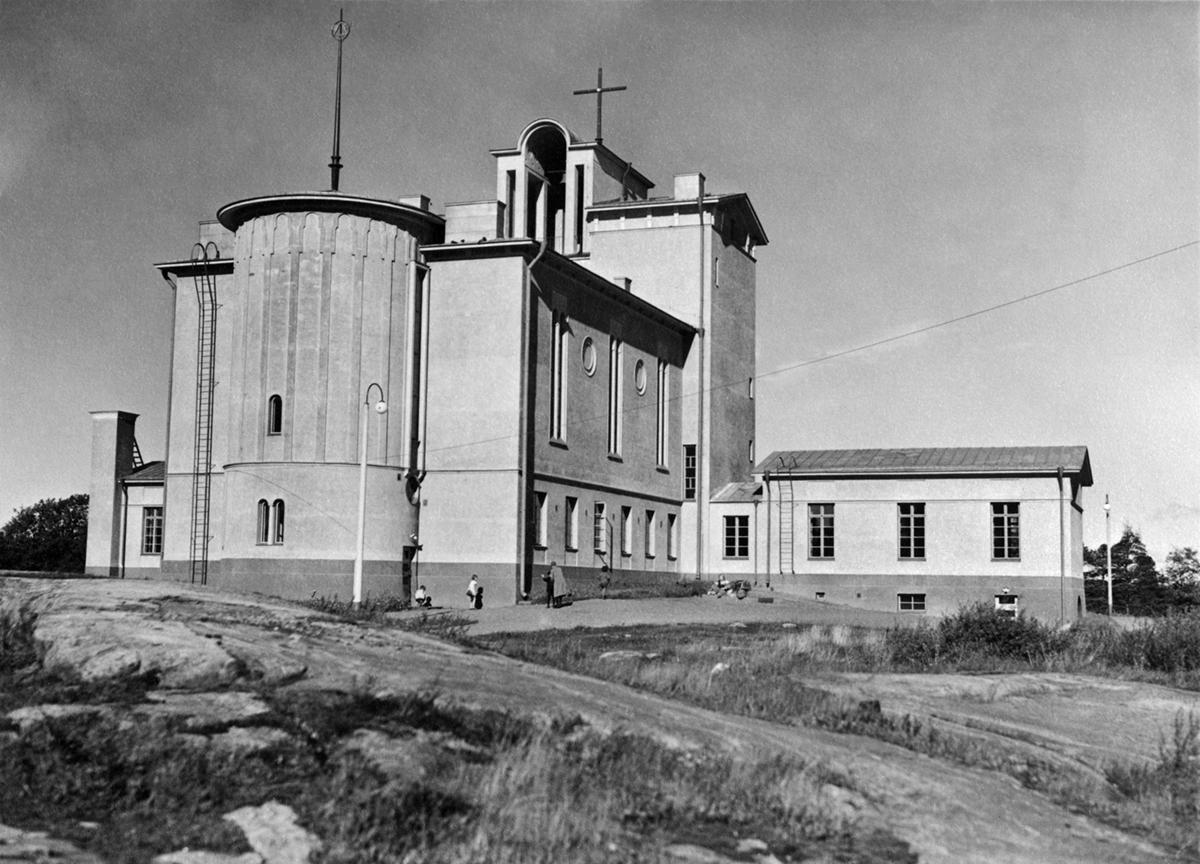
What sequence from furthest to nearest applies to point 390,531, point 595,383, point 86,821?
point 595,383
point 390,531
point 86,821

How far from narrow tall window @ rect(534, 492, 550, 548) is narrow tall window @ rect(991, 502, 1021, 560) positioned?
1647 cm

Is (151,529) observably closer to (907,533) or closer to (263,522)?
(263,522)

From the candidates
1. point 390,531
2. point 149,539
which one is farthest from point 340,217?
point 149,539

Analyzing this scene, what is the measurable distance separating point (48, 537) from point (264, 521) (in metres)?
53.3

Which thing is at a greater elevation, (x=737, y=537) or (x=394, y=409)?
(x=394, y=409)

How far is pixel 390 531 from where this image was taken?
42906 millimetres

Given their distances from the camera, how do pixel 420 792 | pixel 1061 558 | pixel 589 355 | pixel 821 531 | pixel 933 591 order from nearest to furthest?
pixel 420 792
pixel 589 355
pixel 1061 558
pixel 933 591
pixel 821 531

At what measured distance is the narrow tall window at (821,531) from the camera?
172 ft

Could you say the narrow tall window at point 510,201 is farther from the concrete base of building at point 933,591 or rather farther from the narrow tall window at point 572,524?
the concrete base of building at point 933,591

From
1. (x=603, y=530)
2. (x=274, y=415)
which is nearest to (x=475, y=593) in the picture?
(x=603, y=530)

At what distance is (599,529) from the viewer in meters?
48.6

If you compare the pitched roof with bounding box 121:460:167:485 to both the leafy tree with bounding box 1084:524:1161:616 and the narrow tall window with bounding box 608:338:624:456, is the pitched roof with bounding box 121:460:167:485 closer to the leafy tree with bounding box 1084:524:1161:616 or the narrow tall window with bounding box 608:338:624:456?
the narrow tall window with bounding box 608:338:624:456

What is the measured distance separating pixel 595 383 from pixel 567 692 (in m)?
38.4

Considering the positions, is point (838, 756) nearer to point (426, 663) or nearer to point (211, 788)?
point (426, 663)
